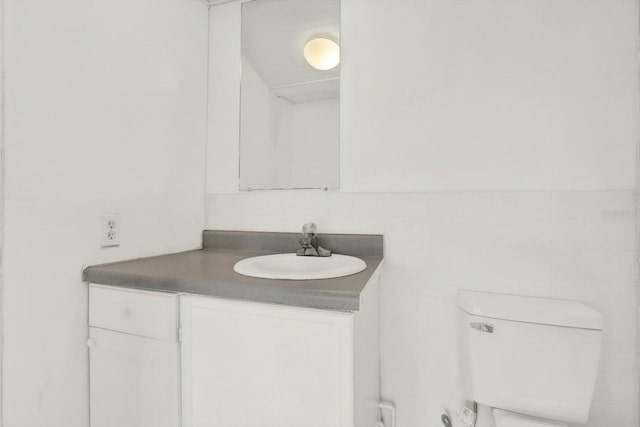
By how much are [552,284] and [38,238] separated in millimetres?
1683

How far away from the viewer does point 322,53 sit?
1404 millimetres

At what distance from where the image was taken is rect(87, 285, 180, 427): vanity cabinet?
0.91 meters

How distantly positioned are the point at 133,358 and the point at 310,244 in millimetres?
709

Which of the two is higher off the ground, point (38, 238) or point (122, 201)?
point (122, 201)

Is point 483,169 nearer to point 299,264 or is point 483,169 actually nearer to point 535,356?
point 535,356

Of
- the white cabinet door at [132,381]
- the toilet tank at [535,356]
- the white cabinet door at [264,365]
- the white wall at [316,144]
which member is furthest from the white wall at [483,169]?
the white cabinet door at [132,381]

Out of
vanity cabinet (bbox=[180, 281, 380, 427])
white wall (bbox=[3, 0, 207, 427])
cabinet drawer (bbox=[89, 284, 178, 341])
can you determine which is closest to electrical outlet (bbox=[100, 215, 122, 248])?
white wall (bbox=[3, 0, 207, 427])

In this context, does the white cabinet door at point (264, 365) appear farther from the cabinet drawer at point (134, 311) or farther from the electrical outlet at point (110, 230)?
the electrical outlet at point (110, 230)

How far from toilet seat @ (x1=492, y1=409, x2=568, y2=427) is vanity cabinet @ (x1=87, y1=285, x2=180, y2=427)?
1.00 metres

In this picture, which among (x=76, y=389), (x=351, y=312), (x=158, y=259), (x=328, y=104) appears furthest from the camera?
(x=328, y=104)

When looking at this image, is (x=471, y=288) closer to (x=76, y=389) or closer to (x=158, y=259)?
(x=158, y=259)

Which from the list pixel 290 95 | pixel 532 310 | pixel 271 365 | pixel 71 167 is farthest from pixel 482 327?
pixel 71 167

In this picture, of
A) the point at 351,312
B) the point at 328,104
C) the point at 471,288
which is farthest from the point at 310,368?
the point at 328,104

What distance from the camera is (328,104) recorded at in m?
1.40
